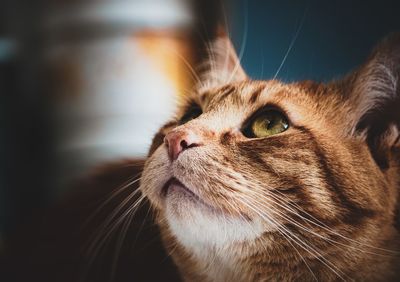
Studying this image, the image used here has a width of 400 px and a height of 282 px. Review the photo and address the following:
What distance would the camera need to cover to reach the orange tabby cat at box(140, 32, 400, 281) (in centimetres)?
46

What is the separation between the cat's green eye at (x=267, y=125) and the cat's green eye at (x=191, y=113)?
0.12 metres

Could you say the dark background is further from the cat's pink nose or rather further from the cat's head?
the cat's pink nose

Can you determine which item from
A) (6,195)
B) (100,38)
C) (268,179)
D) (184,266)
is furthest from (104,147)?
(268,179)

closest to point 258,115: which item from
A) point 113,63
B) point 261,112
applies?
point 261,112

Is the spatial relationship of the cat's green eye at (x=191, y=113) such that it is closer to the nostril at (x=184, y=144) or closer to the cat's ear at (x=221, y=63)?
the cat's ear at (x=221, y=63)

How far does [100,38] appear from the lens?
134 centimetres

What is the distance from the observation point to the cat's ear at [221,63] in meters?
0.66

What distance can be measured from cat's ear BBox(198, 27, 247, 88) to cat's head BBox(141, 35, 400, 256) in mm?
148

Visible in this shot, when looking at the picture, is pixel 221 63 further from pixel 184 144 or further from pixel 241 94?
pixel 184 144

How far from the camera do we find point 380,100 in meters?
0.48

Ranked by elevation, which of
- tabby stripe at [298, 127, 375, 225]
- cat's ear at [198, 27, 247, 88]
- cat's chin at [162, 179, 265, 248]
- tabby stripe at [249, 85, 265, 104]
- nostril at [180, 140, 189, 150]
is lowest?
cat's chin at [162, 179, 265, 248]

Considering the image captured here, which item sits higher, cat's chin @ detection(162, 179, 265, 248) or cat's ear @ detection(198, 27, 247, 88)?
cat's ear @ detection(198, 27, 247, 88)

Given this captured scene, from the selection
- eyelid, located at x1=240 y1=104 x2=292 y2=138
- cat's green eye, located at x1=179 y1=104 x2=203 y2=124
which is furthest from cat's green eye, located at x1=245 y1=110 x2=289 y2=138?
cat's green eye, located at x1=179 y1=104 x2=203 y2=124

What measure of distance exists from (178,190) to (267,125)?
0.11 m
